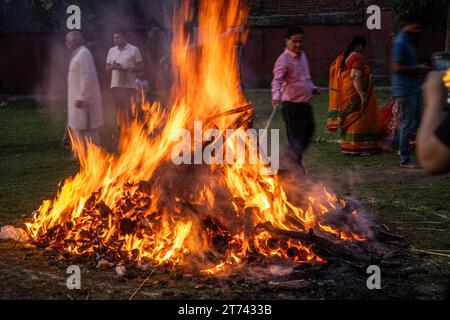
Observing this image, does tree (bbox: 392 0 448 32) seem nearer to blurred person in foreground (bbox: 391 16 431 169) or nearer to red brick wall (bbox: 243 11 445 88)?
red brick wall (bbox: 243 11 445 88)

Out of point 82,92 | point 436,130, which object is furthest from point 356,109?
point 436,130

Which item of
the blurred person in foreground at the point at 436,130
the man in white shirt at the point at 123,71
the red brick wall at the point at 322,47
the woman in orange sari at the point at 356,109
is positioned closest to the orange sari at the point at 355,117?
the woman in orange sari at the point at 356,109

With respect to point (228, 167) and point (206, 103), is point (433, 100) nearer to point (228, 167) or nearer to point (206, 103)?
point (228, 167)

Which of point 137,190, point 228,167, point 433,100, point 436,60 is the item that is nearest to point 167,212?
point 137,190

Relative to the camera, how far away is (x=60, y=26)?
25.9 metres

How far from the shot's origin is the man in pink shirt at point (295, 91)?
972 centimetres

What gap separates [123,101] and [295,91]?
518cm

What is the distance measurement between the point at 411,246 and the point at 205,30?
3910 millimetres

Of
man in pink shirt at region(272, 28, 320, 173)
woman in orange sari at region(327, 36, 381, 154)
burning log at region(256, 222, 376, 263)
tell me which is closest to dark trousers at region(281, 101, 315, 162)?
man in pink shirt at region(272, 28, 320, 173)

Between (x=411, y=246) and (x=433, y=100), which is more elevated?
(x=433, y=100)

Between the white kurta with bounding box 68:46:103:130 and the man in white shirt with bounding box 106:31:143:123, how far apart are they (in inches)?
75.9

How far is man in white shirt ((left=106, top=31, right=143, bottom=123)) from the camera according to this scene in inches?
541

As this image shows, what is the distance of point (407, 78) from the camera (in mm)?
10516

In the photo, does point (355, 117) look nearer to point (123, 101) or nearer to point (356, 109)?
point (356, 109)
